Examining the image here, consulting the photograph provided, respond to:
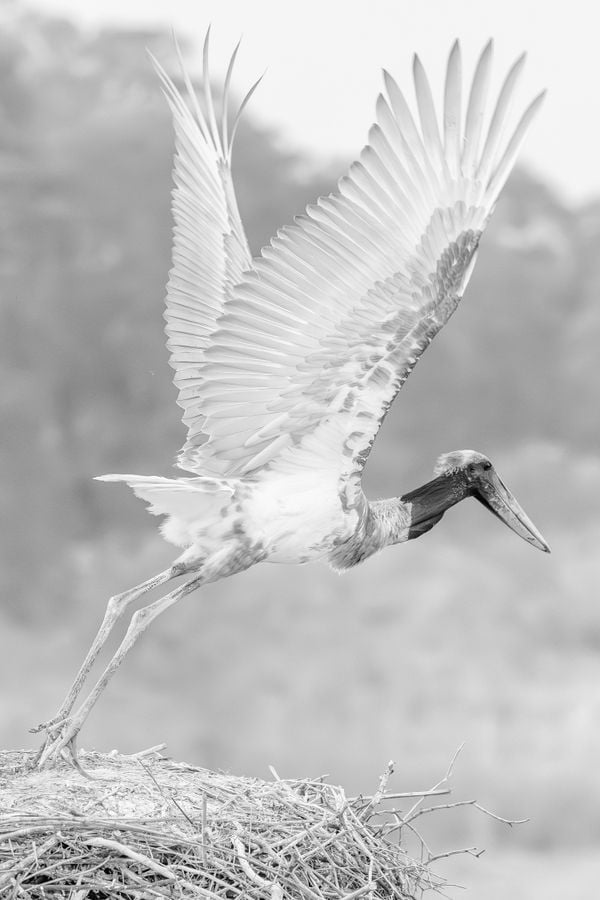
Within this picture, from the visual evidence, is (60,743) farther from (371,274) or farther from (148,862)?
(371,274)

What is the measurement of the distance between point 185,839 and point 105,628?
1.34 metres

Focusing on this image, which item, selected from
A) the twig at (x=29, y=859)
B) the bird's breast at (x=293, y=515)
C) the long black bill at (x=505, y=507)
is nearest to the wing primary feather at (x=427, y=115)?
the bird's breast at (x=293, y=515)

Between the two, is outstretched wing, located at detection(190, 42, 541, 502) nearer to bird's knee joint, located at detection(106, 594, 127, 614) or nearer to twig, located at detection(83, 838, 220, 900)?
bird's knee joint, located at detection(106, 594, 127, 614)

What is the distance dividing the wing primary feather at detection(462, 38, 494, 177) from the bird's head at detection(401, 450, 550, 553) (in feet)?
7.66

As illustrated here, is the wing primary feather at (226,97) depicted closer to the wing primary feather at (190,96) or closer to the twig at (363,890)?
the wing primary feather at (190,96)

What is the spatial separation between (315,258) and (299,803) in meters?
2.63

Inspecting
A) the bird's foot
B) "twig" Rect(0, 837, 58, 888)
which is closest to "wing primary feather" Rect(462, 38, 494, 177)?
the bird's foot

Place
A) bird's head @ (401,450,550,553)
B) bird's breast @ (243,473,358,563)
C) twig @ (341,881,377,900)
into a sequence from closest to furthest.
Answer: twig @ (341,881,377,900), bird's breast @ (243,473,358,563), bird's head @ (401,450,550,553)

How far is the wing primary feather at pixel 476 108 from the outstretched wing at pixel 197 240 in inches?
83.5

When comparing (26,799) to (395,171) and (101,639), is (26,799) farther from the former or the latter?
(395,171)

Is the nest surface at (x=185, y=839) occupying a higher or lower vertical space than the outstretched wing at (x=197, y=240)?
lower

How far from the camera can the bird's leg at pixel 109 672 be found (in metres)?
6.25

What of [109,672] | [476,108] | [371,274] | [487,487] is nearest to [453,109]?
[476,108]

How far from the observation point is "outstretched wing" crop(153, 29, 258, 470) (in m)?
7.71
